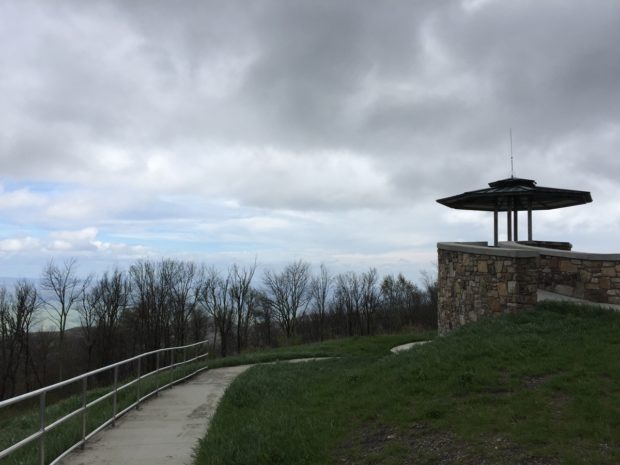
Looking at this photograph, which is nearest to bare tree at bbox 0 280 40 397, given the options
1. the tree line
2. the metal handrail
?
the tree line

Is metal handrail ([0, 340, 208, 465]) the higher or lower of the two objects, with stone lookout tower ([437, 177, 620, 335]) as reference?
lower

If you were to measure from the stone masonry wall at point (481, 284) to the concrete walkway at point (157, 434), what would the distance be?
5452 millimetres

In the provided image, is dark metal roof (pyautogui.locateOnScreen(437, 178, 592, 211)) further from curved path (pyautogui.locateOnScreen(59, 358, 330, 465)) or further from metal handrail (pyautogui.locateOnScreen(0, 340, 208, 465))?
metal handrail (pyautogui.locateOnScreen(0, 340, 208, 465))

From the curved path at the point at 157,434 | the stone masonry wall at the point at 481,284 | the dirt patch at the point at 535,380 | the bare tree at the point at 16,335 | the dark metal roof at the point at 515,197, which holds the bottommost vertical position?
the bare tree at the point at 16,335

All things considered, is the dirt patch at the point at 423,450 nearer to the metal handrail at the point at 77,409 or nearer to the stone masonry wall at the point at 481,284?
the metal handrail at the point at 77,409

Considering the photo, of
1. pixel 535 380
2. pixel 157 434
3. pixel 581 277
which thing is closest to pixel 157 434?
pixel 157 434

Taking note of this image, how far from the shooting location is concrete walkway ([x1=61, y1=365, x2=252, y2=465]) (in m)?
4.92

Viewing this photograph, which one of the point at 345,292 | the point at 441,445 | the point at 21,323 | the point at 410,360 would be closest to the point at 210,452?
the point at 441,445

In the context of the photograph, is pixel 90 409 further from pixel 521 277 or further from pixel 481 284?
pixel 521 277

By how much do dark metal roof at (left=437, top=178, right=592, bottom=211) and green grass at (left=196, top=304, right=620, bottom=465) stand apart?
19.9 ft

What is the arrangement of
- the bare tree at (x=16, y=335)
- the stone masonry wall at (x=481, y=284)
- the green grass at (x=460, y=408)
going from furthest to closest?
the bare tree at (x=16, y=335)
the stone masonry wall at (x=481, y=284)
the green grass at (x=460, y=408)

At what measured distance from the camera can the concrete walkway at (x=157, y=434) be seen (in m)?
4.92

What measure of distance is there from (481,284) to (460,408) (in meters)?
5.40

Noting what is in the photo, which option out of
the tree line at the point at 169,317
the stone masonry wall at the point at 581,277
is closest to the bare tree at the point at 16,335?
the tree line at the point at 169,317
